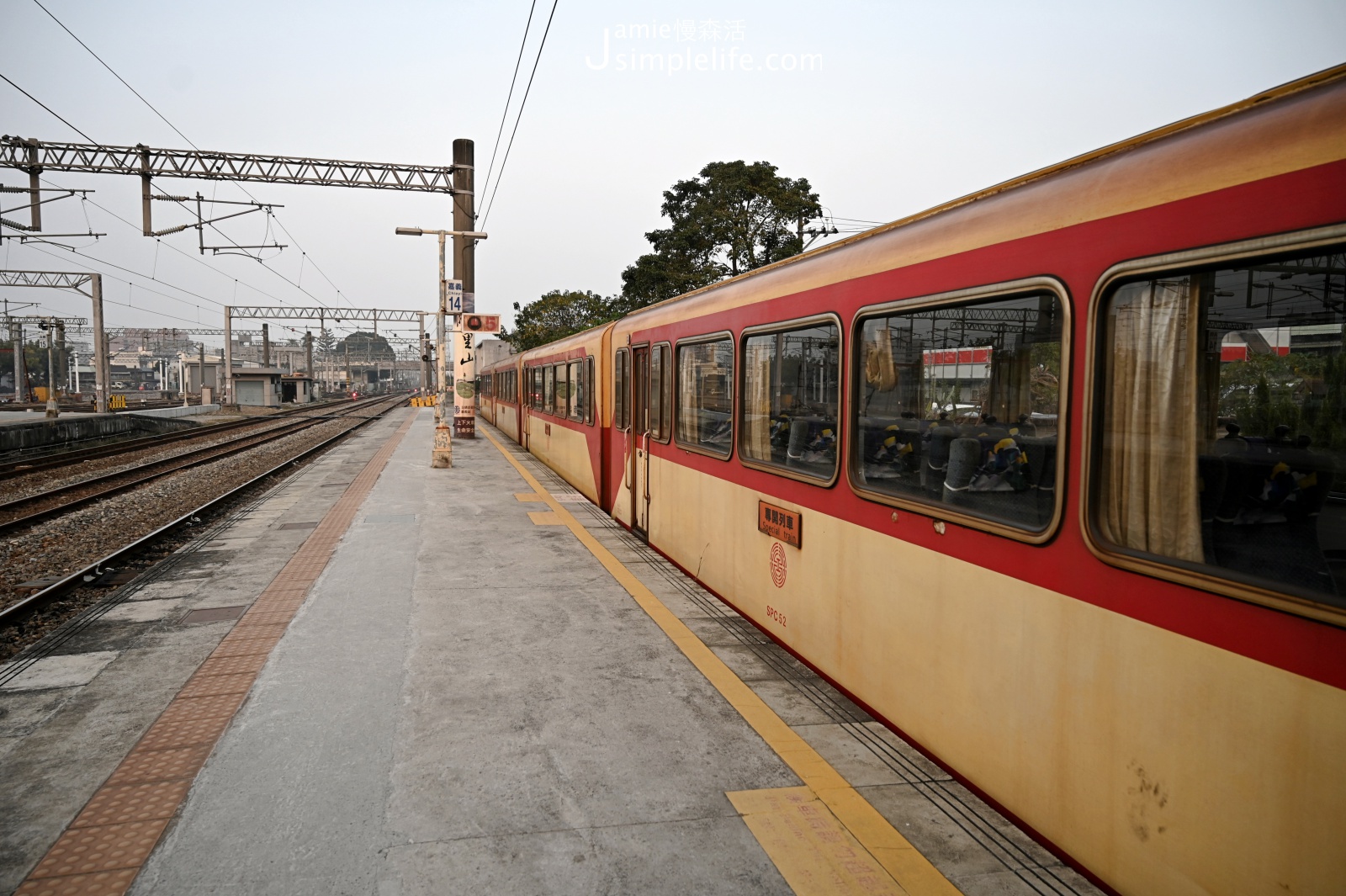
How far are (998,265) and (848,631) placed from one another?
2.03 meters

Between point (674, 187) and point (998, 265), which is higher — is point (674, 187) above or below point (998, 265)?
above

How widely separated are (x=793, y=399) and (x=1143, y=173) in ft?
8.36

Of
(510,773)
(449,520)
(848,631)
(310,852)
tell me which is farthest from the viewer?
(449,520)

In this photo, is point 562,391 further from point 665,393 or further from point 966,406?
point 966,406

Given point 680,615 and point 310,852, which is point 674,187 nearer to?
point 680,615

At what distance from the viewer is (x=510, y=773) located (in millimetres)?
3572

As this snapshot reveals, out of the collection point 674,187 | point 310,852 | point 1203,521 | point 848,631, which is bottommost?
point 310,852

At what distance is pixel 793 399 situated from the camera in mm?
4984

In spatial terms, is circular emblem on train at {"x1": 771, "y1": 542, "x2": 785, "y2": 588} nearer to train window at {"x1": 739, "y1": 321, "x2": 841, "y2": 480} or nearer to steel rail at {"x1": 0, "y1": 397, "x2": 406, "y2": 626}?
train window at {"x1": 739, "y1": 321, "x2": 841, "y2": 480}

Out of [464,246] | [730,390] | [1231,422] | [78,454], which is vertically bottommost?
[78,454]

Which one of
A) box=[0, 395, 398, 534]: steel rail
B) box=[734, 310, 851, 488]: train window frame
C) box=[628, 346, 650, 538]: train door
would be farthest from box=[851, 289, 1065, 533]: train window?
box=[0, 395, 398, 534]: steel rail

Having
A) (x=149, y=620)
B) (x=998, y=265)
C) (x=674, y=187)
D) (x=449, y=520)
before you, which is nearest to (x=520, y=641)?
(x=149, y=620)

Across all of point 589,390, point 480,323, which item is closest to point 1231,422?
point 589,390

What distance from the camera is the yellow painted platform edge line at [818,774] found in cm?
288
